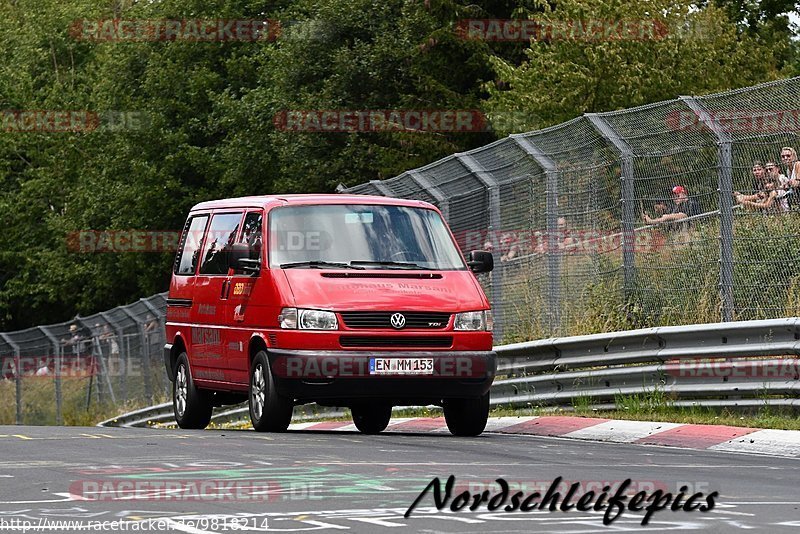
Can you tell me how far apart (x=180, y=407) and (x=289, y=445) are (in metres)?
4.35

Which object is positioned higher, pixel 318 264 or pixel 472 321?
pixel 318 264

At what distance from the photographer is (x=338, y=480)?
10.0 metres

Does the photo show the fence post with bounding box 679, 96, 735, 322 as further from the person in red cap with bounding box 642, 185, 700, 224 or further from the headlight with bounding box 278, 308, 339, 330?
the headlight with bounding box 278, 308, 339, 330

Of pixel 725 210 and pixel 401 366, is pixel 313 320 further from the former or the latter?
pixel 725 210

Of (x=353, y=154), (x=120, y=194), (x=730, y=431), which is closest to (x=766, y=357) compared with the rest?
(x=730, y=431)

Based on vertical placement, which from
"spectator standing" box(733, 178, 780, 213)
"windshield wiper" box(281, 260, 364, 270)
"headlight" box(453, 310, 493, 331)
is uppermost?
"spectator standing" box(733, 178, 780, 213)

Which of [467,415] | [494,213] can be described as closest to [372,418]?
[467,415]

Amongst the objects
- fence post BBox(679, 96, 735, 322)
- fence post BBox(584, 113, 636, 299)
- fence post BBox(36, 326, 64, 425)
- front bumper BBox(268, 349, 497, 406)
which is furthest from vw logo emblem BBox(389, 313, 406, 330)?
fence post BBox(36, 326, 64, 425)

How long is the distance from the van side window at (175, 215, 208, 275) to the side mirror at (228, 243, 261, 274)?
1777 millimetres

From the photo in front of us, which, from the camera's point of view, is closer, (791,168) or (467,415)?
(791,168)

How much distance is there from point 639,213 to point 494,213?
2.81 meters

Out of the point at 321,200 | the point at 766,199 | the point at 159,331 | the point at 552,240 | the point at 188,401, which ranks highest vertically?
the point at 321,200

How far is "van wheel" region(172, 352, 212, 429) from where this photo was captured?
54.8ft

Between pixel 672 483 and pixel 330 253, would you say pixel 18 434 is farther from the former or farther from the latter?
pixel 672 483
